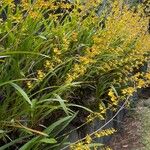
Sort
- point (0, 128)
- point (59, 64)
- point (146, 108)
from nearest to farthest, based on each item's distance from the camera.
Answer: point (0, 128) → point (59, 64) → point (146, 108)

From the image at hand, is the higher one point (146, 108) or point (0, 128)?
point (0, 128)

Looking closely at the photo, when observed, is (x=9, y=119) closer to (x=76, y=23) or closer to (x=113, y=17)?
(x=76, y=23)

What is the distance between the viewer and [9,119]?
283 centimetres

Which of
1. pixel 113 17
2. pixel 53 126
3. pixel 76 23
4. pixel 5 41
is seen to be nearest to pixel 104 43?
pixel 76 23

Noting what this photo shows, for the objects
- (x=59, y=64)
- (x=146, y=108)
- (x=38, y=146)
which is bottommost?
(x=146, y=108)

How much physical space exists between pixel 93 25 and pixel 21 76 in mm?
1647

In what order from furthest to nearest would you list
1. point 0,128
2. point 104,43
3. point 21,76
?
point 104,43
point 21,76
point 0,128

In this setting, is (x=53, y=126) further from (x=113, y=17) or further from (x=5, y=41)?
(x=113, y=17)

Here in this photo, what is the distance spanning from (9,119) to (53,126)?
0.29 meters

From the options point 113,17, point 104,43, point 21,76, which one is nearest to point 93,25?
point 113,17

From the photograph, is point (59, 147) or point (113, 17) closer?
point (59, 147)

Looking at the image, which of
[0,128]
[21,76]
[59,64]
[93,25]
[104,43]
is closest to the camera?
[0,128]

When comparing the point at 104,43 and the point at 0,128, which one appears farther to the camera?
the point at 104,43

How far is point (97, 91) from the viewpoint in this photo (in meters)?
4.25
